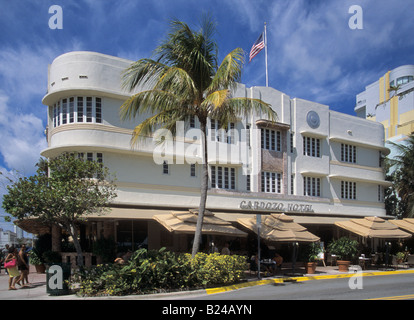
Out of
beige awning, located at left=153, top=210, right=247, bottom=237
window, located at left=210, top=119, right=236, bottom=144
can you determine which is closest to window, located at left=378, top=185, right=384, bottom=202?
window, located at left=210, top=119, right=236, bottom=144

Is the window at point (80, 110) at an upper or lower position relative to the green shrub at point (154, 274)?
upper

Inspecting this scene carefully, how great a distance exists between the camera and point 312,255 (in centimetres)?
2080

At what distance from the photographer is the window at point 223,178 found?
23.6 meters

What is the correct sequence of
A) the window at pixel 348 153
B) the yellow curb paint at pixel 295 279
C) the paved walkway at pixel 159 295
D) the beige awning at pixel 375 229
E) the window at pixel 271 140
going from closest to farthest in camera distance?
the paved walkway at pixel 159 295 < the yellow curb paint at pixel 295 279 < the beige awning at pixel 375 229 < the window at pixel 271 140 < the window at pixel 348 153

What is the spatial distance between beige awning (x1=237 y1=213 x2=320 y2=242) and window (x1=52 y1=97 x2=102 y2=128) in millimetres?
9321

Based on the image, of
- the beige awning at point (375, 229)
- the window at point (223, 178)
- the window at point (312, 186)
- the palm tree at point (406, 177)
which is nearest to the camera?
the beige awning at point (375, 229)

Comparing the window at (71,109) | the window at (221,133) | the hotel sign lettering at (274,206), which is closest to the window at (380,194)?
the hotel sign lettering at (274,206)

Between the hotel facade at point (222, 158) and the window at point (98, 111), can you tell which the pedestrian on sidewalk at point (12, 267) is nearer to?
the hotel facade at point (222, 158)

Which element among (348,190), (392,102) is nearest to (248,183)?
(348,190)

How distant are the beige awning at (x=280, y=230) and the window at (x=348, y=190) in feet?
35.9

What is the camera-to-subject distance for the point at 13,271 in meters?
14.6

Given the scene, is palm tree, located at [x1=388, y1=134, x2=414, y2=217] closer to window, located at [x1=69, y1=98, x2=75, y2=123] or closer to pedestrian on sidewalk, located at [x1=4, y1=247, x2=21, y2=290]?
window, located at [x1=69, y1=98, x2=75, y2=123]
